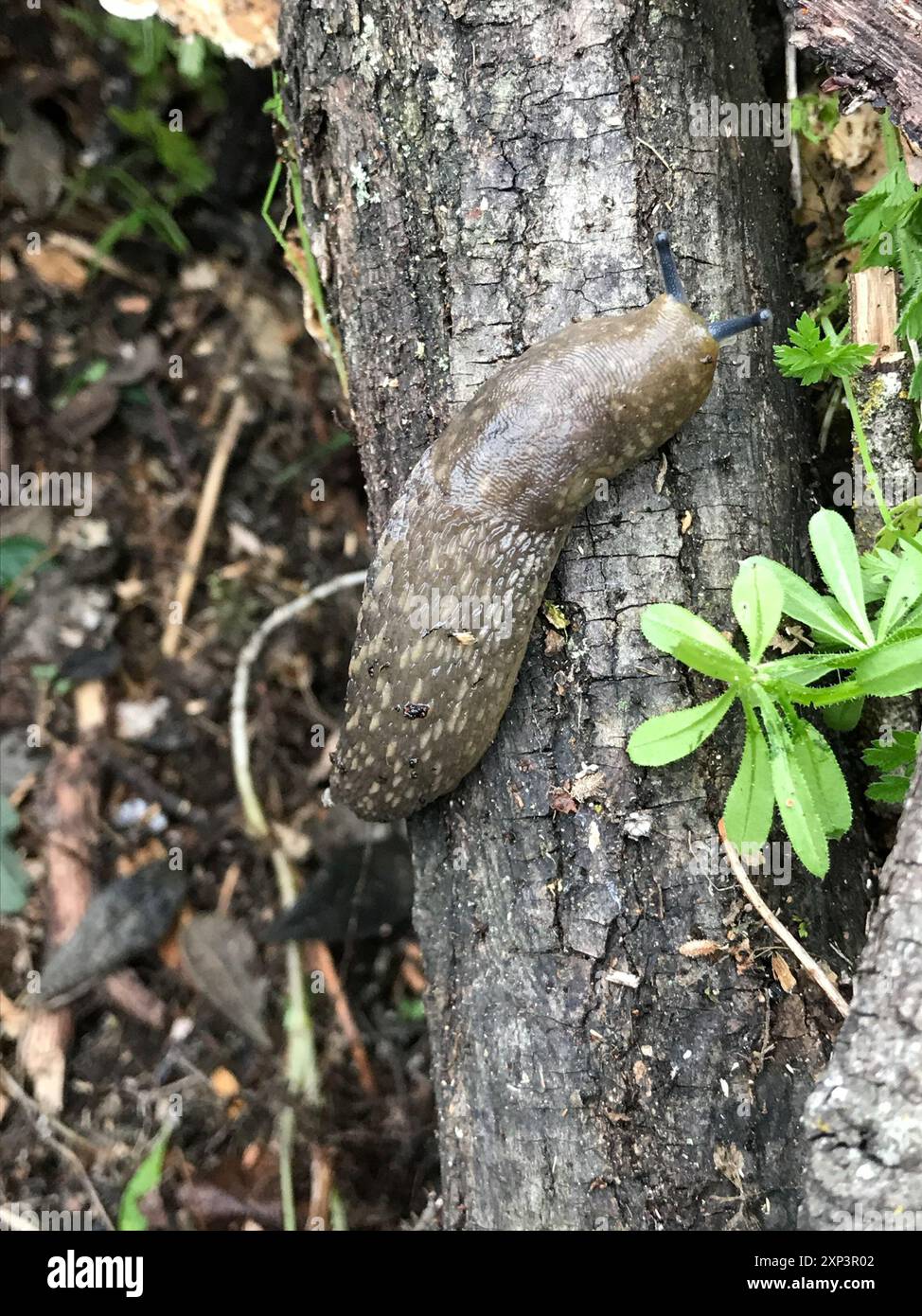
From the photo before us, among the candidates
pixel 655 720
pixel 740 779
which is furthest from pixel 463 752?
pixel 740 779

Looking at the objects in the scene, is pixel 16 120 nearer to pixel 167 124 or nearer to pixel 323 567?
pixel 167 124

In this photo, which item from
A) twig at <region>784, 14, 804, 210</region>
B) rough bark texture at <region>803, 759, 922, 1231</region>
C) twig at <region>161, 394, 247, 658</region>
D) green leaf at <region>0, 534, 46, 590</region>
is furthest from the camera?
twig at <region>161, 394, 247, 658</region>

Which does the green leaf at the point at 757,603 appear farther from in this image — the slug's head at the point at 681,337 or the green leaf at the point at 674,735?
the slug's head at the point at 681,337

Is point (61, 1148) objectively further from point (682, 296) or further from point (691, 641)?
point (682, 296)

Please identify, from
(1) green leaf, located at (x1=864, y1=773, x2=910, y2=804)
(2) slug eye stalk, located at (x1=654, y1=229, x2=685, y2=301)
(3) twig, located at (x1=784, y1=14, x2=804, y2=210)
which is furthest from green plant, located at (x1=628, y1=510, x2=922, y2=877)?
(3) twig, located at (x1=784, y1=14, x2=804, y2=210)

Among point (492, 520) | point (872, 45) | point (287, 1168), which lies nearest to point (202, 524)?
point (492, 520)

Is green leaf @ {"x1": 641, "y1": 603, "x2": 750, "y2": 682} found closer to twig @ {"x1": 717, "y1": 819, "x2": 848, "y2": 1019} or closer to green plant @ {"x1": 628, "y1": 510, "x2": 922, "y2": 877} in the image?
green plant @ {"x1": 628, "y1": 510, "x2": 922, "y2": 877}
